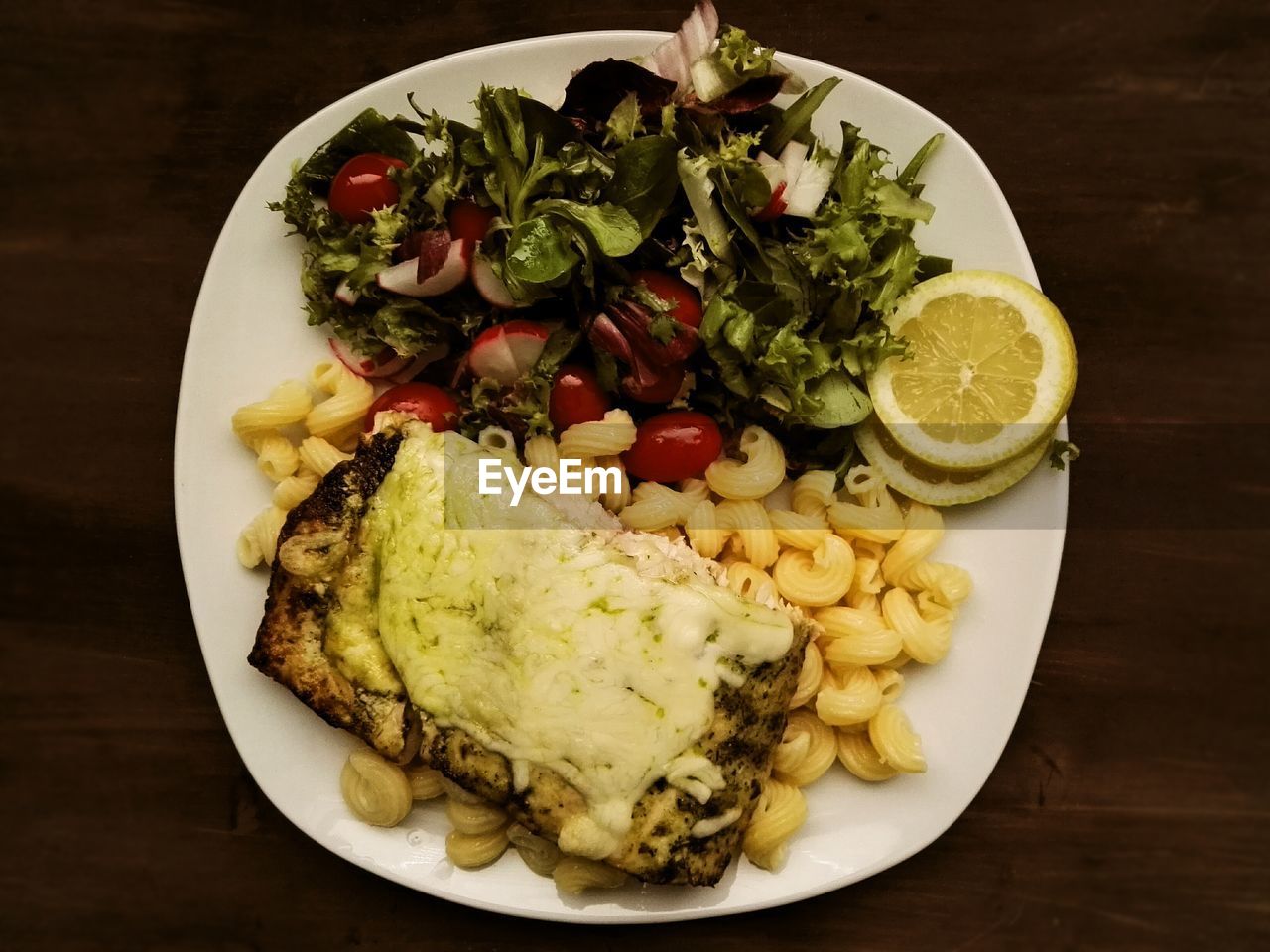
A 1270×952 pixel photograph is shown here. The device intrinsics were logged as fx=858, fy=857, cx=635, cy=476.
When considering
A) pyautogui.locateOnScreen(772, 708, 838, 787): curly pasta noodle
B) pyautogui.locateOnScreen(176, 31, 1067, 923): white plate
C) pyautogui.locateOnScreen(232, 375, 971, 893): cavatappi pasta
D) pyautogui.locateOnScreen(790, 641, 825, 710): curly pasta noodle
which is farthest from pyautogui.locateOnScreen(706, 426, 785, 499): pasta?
pyautogui.locateOnScreen(772, 708, 838, 787): curly pasta noodle

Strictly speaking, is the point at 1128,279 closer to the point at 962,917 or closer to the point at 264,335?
the point at 962,917

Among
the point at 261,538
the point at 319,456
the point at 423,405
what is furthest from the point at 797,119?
the point at 261,538

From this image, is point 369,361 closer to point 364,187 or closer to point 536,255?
point 364,187

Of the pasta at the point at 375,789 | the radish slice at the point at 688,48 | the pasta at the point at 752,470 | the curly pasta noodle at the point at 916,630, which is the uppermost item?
the radish slice at the point at 688,48

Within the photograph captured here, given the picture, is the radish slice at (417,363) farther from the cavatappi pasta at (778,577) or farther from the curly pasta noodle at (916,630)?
the curly pasta noodle at (916,630)

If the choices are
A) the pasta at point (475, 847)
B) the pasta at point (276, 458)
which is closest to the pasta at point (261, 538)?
the pasta at point (276, 458)

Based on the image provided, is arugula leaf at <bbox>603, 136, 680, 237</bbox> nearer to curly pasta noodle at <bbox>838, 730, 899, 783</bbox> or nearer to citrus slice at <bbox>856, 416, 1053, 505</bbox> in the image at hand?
citrus slice at <bbox>856, 416, 1053, 505</bbox>

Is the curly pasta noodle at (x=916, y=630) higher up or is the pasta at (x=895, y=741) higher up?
the curly pasta noodle at (x=916, y=630)
